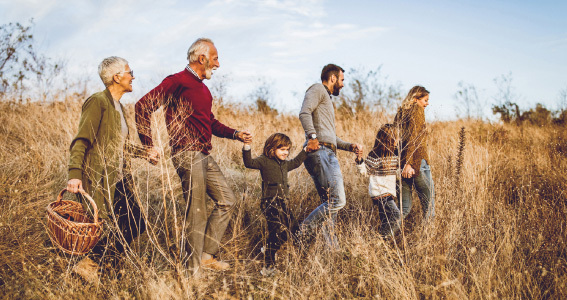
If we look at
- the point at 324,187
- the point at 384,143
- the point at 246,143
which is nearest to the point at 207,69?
the point at 246,143

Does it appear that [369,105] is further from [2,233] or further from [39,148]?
[2,233]

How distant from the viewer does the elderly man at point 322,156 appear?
3.54 meters

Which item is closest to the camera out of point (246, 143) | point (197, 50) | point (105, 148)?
point (105, 148)

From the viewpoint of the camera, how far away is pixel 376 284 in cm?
283

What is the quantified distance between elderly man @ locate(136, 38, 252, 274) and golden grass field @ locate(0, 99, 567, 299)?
0.16 metres

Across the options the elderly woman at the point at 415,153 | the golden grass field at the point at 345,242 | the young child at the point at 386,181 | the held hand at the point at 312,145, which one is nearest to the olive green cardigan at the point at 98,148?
the golden grass field at the point at 345,242

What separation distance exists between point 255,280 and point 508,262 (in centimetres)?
207

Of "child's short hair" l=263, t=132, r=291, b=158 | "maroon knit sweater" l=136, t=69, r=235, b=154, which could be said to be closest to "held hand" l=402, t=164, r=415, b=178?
"child's short hair" l=263, t=132, r=291, b=158

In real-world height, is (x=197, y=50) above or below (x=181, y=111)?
above

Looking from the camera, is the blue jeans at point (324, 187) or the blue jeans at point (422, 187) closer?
the blue jeans at point (324, 187)

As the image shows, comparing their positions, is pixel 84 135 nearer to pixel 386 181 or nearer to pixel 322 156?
pixel 322 156

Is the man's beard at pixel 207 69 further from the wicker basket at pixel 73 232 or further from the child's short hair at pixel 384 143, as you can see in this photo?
the child's short hair at pixel 384 143

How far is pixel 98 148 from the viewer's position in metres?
2.84

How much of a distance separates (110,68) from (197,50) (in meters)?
0.71
